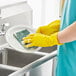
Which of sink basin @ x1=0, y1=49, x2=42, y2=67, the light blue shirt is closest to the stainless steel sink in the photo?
sink basin @ x1=0, y1=49, x2=42, y2=67

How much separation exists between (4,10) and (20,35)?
16.9 inches

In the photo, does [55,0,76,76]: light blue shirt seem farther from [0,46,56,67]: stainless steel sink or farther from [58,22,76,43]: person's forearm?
[0,46,56,67]: stainless steel sink

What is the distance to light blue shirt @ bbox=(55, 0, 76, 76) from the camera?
1404mm

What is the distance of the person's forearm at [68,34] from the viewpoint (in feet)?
4.22

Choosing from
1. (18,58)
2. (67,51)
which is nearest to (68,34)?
(67,51)

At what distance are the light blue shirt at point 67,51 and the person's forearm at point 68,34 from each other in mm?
112

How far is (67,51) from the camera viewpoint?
57.2 inches

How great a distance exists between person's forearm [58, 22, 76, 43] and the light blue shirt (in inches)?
4.4

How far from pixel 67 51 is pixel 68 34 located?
173 millimetres

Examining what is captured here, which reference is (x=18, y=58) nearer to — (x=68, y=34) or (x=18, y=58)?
(x=18, y=58)

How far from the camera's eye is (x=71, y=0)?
54.7 inches

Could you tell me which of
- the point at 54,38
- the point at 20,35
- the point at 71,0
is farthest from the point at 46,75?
the point at 71,0

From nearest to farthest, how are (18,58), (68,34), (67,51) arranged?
1. (68,34)
2. (67,51)
3. (18,58)

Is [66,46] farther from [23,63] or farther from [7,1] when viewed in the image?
[7,1]
